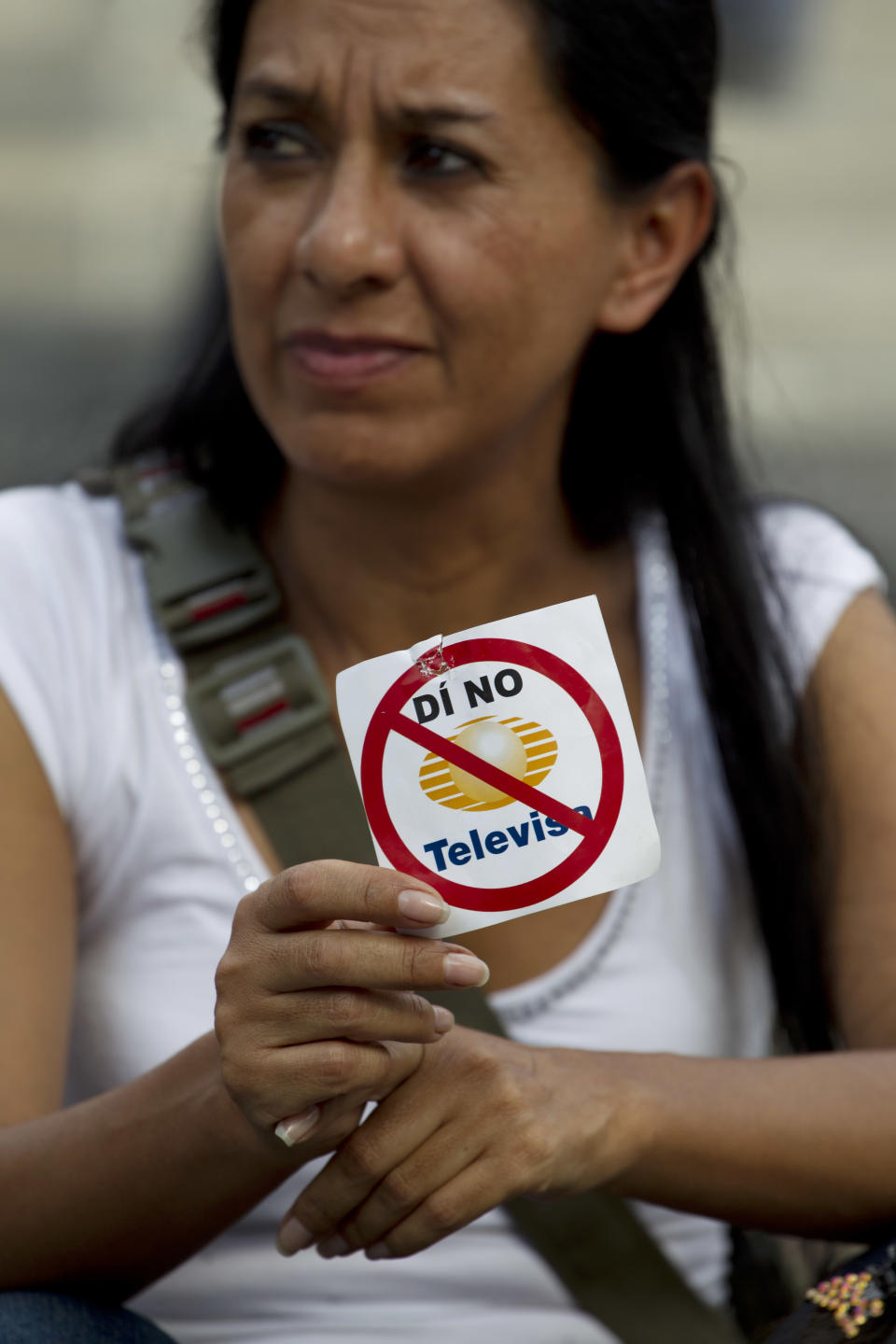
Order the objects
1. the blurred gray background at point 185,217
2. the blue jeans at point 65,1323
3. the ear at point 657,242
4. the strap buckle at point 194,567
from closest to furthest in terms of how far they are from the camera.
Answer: the blue jeans at point 65,1323
the strap buckle at point 194,567
the ear at point 657,242
the blurred gray background at point 185,217

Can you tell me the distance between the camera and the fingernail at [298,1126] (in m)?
1.17

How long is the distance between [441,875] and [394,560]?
79 cm

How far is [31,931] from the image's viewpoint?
1554 mm

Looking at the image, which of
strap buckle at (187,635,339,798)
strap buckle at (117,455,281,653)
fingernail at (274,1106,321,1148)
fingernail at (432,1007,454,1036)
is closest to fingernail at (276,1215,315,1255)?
fingernail at (274,1106,321,1148)

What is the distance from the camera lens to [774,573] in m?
1.97

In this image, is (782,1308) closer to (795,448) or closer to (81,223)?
(795,448)

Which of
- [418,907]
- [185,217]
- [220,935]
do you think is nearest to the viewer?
[418,907]

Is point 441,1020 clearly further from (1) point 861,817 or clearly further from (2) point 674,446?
(2) point 674,446

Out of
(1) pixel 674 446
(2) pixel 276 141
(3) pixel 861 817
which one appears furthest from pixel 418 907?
(1) pixel 674 446

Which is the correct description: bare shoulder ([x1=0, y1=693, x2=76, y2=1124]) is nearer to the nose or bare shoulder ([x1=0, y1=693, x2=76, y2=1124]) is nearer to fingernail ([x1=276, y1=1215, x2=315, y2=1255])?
fingernail ([x1=276, y1=1215, x2=315, y2=1255])

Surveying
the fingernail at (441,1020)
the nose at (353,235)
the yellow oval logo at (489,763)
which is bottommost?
the fingernail at (441,1020)

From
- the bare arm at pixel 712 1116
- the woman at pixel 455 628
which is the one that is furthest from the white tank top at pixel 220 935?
the bare arm at pixel 712 1116

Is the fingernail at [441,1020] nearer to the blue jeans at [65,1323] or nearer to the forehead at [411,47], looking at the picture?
the blue jeans at [65,1323]

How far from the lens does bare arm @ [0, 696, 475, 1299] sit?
1.11 m
